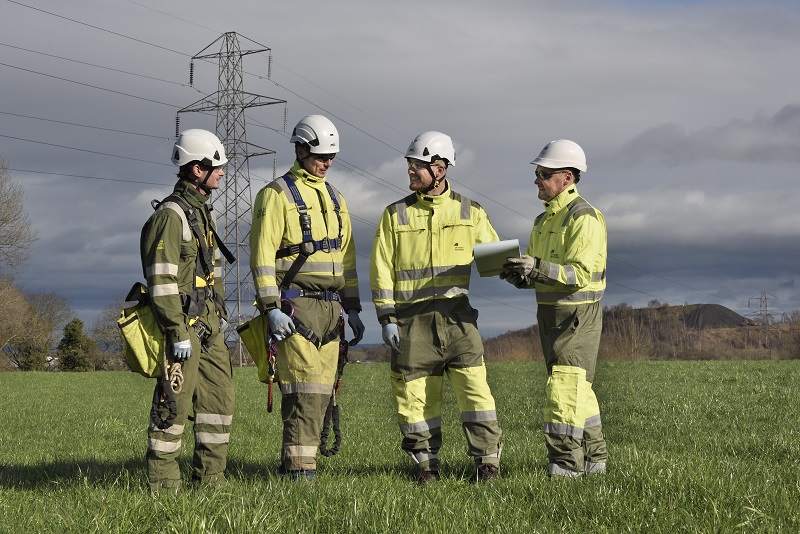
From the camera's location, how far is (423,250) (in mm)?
7617

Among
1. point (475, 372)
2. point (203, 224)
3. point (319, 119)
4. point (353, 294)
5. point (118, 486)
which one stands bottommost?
point (118, 486)

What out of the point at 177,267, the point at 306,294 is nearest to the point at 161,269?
the point at 177,267

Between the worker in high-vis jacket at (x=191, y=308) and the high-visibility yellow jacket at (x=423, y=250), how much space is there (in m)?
1.41

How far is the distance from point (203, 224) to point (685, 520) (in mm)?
4352

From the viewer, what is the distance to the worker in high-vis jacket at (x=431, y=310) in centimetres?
754

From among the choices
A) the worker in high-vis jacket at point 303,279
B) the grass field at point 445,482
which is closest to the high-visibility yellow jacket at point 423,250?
the worker in high-vis jacket at point 303,279

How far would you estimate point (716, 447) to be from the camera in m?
10.1

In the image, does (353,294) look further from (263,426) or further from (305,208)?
(263,426)

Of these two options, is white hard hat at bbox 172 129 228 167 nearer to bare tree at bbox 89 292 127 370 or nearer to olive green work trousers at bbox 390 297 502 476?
olive green work trousers at bbox 390 297 502 476

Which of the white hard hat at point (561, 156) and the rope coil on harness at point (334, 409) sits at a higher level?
the white hard hat at point (561, 156)

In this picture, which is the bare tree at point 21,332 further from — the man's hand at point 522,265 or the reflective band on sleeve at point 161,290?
the man's hand at point 522,265

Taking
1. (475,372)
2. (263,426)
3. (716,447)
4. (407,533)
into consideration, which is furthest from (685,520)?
(263,426)

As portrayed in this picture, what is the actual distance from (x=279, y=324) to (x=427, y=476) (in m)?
1.84

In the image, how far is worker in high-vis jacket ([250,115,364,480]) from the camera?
284 inches
